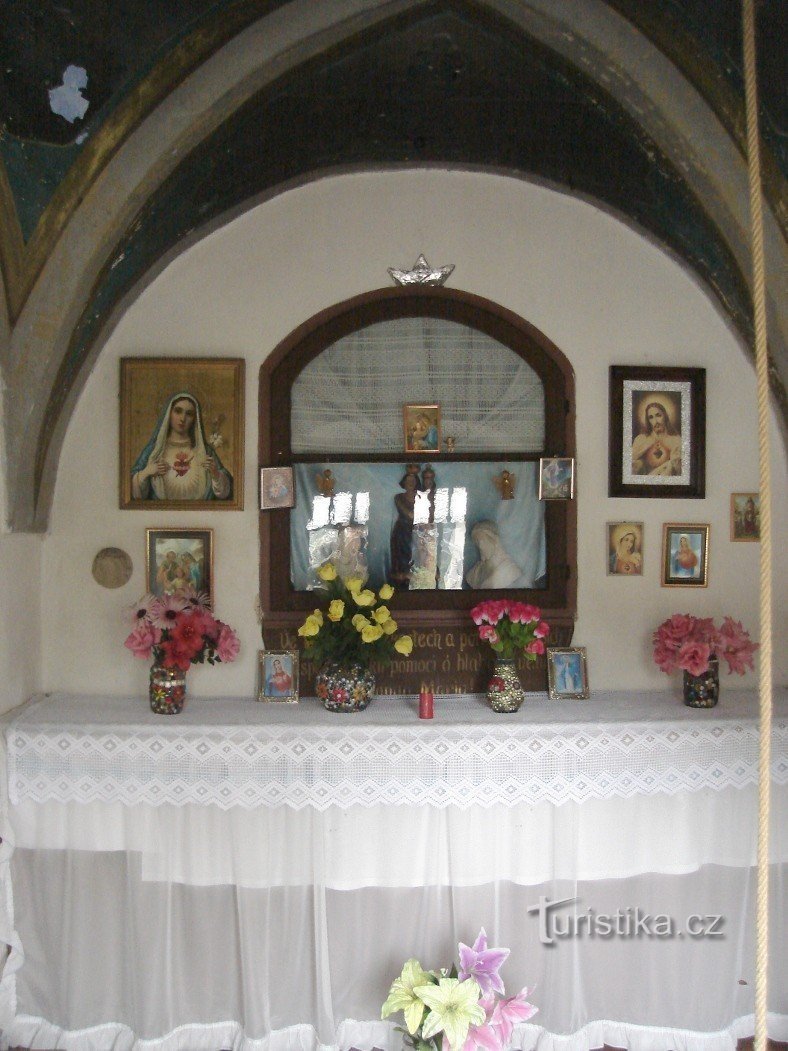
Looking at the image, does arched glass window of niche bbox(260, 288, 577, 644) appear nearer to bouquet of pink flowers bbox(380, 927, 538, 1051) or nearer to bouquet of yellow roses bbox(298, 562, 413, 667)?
bouquet of yellow roses bbox(298, 562, 413, 667)

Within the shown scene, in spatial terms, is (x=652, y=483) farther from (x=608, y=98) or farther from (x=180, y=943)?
(x=180, y=943)

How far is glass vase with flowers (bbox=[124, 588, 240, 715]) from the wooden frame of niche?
0.28 meters

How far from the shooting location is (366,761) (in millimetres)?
2922

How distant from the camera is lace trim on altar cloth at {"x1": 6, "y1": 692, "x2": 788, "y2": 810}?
292 centimetres

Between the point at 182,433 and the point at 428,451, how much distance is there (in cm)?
106

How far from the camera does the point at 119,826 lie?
9.91 feet

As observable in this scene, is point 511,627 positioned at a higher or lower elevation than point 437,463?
lower

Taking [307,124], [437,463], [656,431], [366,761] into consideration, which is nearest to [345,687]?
[366,761]

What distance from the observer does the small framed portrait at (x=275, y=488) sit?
11.0 feet

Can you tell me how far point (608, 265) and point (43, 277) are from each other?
232 cm

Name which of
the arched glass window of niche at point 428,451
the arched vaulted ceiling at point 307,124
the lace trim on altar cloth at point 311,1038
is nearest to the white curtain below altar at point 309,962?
the lace trim on altar cloth at point 311,1038

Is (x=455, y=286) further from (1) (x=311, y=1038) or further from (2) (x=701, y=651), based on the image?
(1) (x=311, y=1038)

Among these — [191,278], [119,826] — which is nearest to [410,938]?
[119,826]

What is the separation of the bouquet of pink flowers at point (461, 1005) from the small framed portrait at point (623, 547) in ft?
5.13
